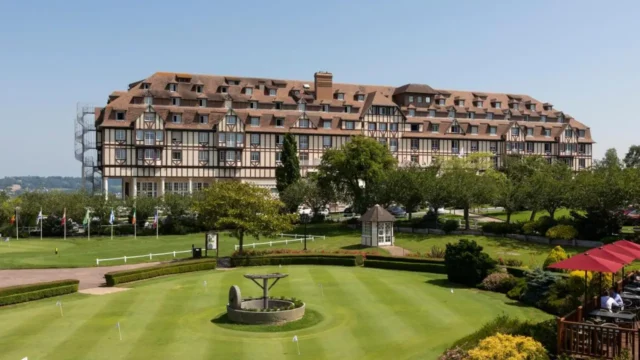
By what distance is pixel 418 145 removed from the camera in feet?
320

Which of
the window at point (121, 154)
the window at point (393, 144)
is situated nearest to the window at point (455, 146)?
the window at point (393, 144)

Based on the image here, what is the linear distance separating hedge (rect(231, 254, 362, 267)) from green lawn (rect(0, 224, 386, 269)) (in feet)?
23.6

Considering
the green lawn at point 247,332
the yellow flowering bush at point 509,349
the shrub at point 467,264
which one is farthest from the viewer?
the shrub at point 467,264

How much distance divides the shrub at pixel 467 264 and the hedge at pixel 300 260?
33.7ft

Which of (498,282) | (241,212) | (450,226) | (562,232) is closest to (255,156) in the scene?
(450,226)

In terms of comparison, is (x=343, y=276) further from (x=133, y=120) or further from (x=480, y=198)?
(x=133, y=120)

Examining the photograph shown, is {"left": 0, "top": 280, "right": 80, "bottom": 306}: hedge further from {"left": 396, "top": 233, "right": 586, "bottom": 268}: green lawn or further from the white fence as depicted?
{"left": 396, "top": 233, "right": 586, "bottom": 268}: green lawn

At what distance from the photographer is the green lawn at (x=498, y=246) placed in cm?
4566

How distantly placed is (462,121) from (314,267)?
65.2 m

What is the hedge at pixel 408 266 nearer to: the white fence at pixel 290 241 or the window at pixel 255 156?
the white fence at pixel 290 241

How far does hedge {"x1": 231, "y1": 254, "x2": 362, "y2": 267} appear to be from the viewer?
44875 mm

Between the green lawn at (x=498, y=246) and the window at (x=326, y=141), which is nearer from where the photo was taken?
the green lawn at (x=498, y=246)

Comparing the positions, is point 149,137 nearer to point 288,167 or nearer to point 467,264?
point 288,167

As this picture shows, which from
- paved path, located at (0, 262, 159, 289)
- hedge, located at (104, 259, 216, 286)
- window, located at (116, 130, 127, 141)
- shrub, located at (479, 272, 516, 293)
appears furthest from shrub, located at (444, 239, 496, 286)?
window, located at (116, 130, 127, 141)
